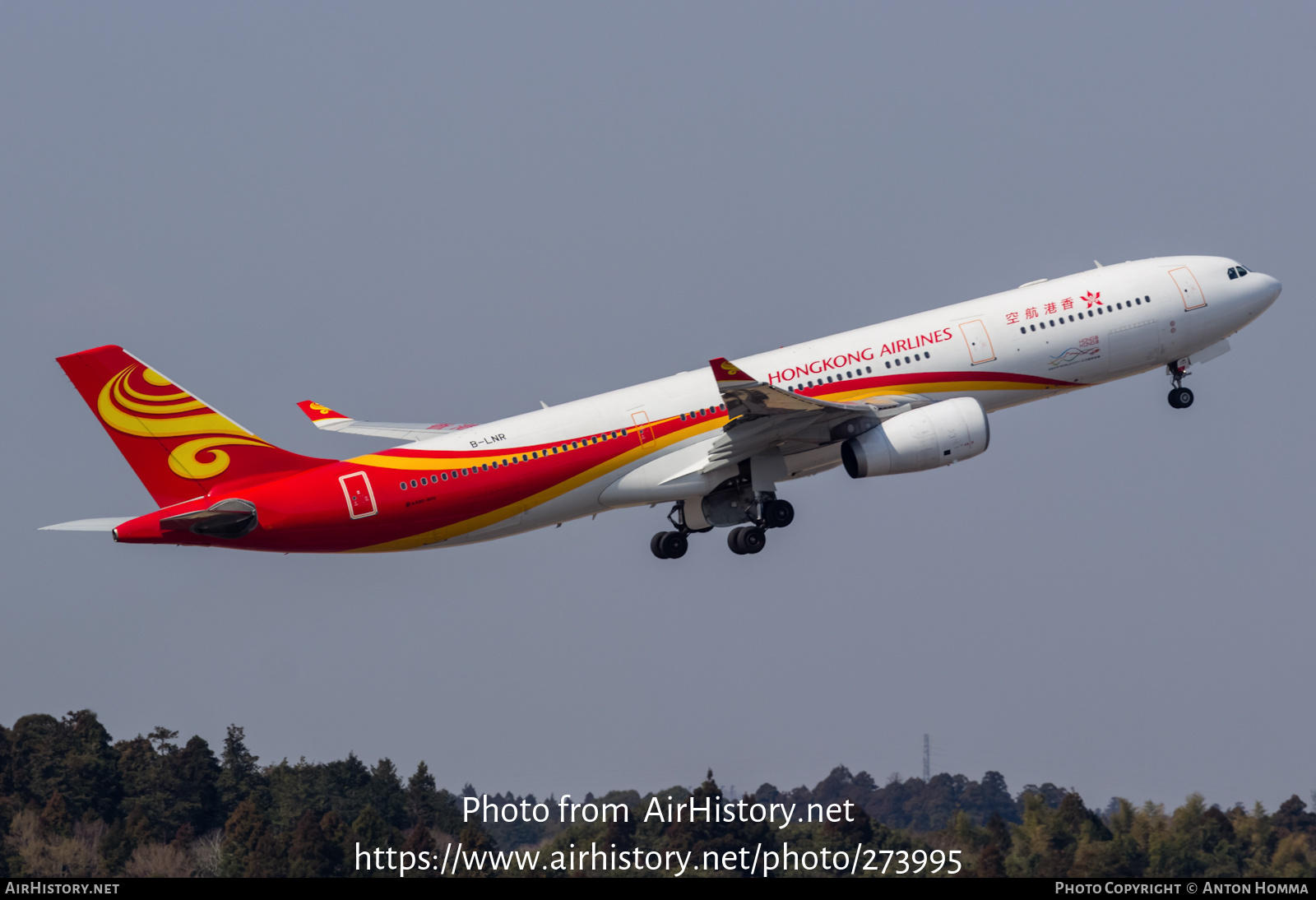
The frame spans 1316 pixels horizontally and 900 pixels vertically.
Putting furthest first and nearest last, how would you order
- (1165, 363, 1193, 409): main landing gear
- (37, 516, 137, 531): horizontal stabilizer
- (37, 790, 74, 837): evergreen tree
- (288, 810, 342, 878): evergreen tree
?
(37, 790, 74, 837): evergreen tree → (288, 810, 342, 878): evergreen tree → (1165, 363, 1193, 409): main landing gear → (37, 516, 137, 531): horizontal stabilizer

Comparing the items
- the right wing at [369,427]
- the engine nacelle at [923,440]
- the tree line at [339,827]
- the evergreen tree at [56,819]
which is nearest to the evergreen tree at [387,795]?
the tree line at [339,827]

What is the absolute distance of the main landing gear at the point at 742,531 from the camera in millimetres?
49469

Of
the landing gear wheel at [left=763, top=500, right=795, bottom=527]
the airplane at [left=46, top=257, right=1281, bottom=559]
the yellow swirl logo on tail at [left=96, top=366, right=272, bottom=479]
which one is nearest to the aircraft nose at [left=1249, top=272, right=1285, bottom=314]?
the airplane at [left=46, top=257, right=1281, bottom=559]

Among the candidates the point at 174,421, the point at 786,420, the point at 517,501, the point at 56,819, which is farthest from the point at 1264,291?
the point at 56,819

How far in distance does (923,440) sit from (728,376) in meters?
6.85

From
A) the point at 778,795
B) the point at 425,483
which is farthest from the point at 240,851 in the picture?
the point at 778,795

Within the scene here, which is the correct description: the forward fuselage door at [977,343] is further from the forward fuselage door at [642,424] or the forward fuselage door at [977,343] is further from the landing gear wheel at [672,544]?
the landing gear wheel at [672,544]

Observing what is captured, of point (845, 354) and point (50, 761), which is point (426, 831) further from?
point (845, 354)

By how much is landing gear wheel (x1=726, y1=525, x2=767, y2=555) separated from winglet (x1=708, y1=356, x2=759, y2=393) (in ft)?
23.4

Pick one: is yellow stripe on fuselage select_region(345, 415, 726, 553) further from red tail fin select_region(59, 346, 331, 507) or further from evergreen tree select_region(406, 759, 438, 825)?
evergreen tree select_region(406, 759, 438, 825)

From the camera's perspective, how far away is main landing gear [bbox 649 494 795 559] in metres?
49.5
